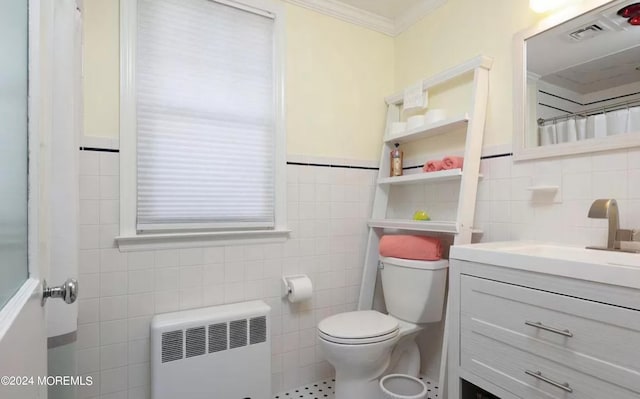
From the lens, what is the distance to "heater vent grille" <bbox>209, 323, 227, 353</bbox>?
1.62m

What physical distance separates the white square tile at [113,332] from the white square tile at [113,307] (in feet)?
0.08

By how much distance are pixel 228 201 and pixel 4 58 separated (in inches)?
53.8

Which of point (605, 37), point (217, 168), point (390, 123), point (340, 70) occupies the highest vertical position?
point (340, 70)

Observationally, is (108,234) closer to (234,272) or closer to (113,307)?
(113,307)

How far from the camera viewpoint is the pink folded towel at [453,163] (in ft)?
5.87

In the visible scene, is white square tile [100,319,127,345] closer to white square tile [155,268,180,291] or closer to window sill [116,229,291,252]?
white square tile [155,268,180,291]

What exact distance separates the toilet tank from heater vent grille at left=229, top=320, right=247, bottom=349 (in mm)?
854

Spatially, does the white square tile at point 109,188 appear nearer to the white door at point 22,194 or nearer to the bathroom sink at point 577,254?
the white door at point 22,194

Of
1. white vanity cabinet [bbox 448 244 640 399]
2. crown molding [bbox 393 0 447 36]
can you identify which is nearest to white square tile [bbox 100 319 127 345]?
white vanity cabinet [bbox 448 244 640 399]

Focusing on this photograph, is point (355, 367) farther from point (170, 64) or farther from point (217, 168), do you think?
point (170, 64)

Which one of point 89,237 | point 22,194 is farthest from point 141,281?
point 22,194

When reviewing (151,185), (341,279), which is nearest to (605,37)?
(341,279)

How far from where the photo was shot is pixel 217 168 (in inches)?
71.5

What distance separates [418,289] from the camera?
5.87ft
